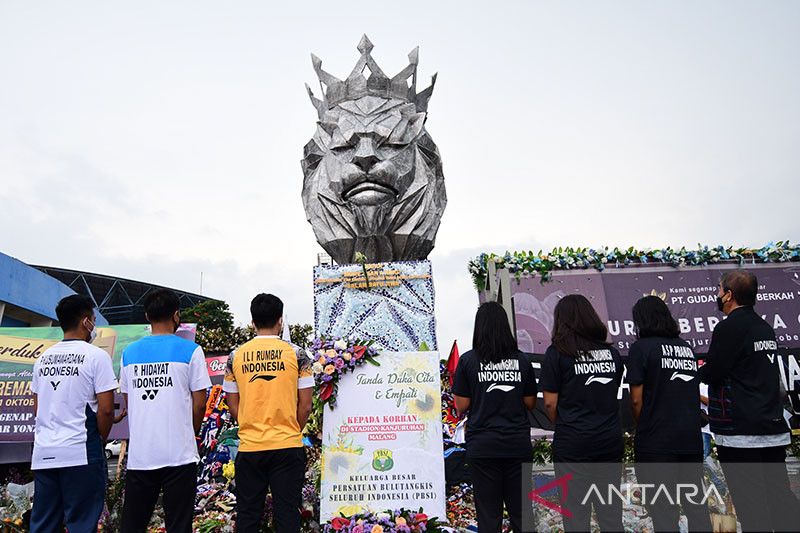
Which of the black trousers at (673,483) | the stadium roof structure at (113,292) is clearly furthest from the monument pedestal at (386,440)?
the stadium roof structure at (113,292)

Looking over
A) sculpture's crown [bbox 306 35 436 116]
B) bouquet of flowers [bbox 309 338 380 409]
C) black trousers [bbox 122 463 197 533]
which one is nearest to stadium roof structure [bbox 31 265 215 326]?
sculpture's crown [bbox 306 35 436 116]

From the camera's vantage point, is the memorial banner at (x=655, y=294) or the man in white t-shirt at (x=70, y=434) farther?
the memorial banner at (x=655, y=294)

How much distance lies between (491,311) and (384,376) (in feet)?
4.36

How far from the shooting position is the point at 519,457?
3.48 m

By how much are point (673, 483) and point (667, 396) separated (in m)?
0.48

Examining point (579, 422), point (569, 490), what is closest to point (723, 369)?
point (579, 422)

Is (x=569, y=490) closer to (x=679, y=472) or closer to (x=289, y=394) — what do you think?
(x=679, y=472)

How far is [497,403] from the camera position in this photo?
140 inches

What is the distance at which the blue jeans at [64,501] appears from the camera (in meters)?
3.46

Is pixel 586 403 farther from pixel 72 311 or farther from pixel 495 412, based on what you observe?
pixel 72 311

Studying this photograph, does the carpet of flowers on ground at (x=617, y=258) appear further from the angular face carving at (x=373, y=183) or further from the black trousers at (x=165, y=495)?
the black trousers at (x=165, y=495)

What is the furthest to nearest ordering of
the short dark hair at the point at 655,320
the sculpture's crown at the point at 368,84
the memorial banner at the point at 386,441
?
the sculpture's crown at the point at 368,84 < the memorial banner at the point at 386,441 < the short dark hair at the point at 655,320

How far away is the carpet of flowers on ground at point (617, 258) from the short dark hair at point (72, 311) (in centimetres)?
458

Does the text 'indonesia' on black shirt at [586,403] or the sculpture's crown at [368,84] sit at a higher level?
the sculpture's crown at [368,84]
